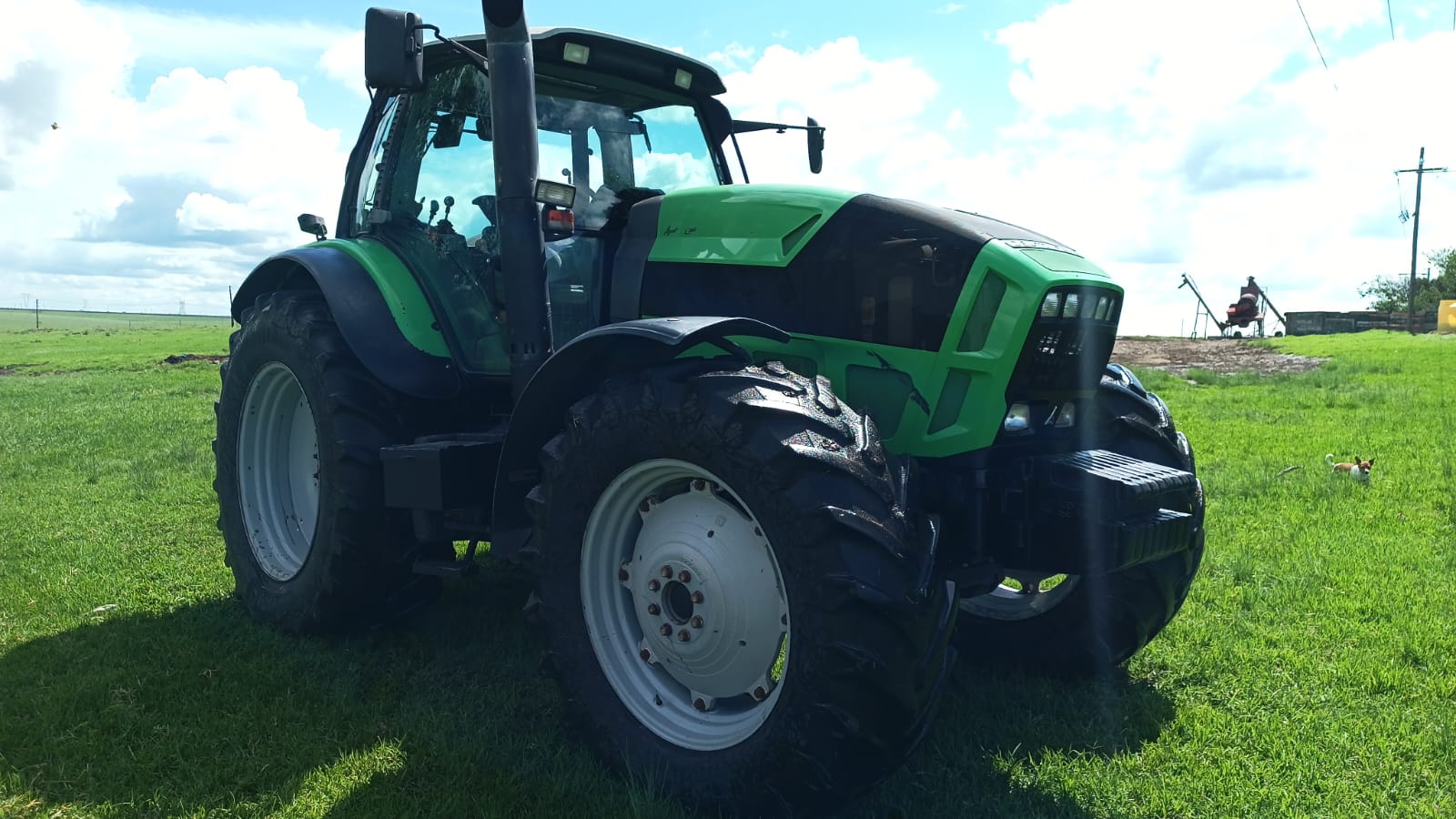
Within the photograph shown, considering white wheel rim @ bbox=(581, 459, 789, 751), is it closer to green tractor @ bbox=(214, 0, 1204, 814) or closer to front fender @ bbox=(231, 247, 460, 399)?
green tractor @ bbox=(214, 0, 1204, 814)

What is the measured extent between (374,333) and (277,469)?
4.19 feet

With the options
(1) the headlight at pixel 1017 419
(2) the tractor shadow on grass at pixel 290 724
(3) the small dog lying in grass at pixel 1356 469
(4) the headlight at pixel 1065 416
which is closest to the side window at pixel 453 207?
(2) the tractor shadow on grass at pixel 290 724

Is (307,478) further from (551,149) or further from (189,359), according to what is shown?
(189,359)

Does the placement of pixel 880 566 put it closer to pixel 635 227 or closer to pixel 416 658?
pixel 635 227

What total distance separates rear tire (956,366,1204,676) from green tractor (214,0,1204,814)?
0.04ft

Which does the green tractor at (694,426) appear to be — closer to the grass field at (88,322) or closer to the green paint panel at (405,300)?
the green paint panel at (405,300)

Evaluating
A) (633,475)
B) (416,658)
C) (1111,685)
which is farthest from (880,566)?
(416,658)

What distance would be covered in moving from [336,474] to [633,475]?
5.60 feet

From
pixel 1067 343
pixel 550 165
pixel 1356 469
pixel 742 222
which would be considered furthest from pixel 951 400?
pixel 1356 469

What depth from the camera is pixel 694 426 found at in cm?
306

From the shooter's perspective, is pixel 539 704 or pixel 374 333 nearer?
pixel 539 704

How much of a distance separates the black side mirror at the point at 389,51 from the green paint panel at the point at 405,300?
1.03 metres

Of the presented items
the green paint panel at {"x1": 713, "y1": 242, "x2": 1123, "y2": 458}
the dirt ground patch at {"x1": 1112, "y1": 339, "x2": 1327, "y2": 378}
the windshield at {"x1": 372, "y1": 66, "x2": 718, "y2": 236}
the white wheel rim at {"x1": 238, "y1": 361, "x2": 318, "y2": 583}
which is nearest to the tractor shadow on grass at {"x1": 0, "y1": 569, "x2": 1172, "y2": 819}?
the white wheel rim at {"x1": 238, "y1": 361, "x2": 318, "y2": 583}

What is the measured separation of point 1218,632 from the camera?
4.78 m
